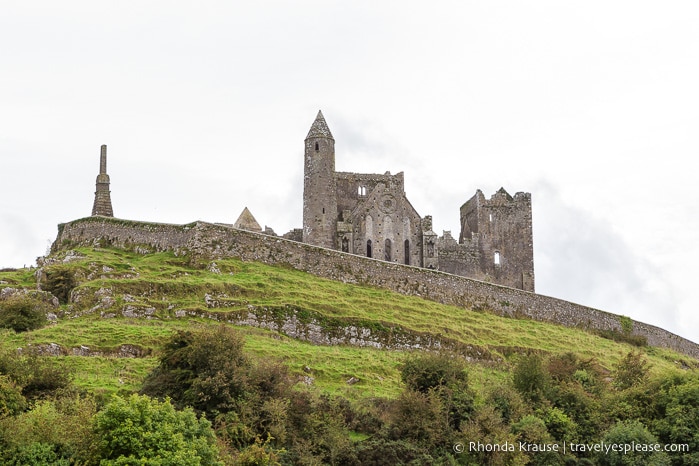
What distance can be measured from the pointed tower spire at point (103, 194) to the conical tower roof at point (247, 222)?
35.1 feet

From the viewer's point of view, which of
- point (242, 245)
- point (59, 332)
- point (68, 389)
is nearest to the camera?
point (68, 389)

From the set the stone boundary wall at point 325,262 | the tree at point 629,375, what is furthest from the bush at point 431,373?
the stone boundary wall at point 325,262

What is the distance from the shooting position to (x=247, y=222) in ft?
254

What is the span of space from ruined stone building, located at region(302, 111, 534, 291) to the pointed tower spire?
15245mm

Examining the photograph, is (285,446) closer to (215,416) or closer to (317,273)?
(215,416)

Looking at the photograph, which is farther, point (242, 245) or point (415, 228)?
point (415, 228)

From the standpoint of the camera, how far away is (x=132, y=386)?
4259 centimetres

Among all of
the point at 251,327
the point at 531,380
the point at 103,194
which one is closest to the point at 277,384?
the point at 251,327

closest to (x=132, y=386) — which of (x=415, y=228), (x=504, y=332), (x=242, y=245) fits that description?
(x=242, y=245)

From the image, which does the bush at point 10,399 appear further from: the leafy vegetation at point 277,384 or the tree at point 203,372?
the tree at point 203,372

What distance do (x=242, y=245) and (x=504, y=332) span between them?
61.6ft

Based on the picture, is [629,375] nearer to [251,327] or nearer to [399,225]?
[251,327]

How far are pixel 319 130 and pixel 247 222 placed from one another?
9.48 m

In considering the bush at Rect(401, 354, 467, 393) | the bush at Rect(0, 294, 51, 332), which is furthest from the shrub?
the bush at Rect(401, 354, 467, 393)
